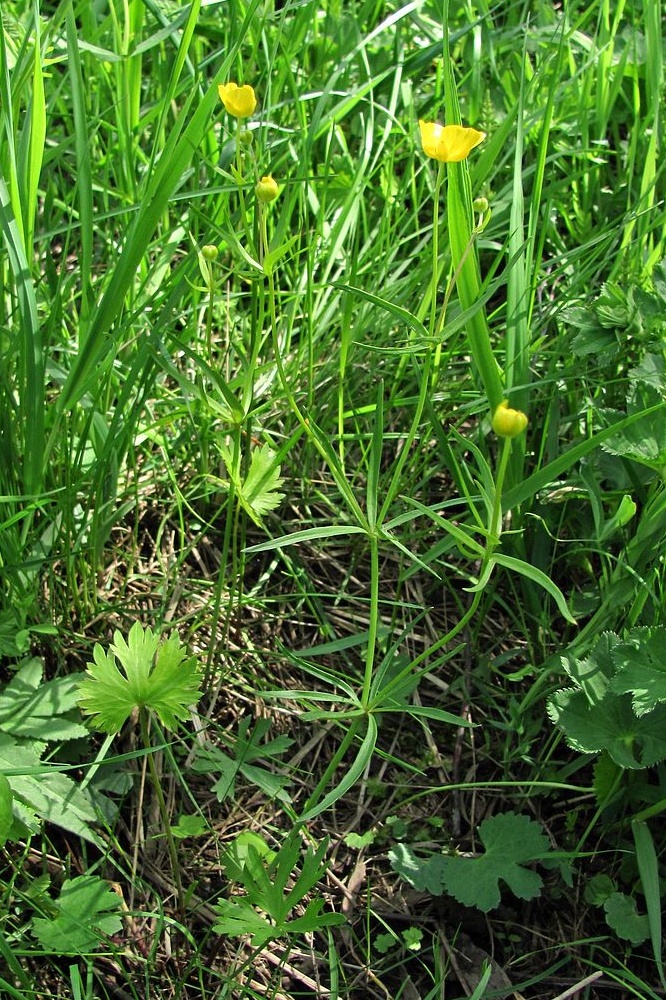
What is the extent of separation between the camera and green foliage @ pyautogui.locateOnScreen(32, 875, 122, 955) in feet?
4.46

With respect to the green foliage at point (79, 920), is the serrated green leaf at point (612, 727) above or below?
above

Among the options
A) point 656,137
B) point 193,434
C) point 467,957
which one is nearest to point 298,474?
point 193,434

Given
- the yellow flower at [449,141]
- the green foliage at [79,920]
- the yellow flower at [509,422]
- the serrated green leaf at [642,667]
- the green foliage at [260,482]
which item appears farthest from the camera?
the green foliage at [260,482]

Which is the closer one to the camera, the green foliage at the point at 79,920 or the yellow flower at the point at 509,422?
the yellow flower at the point at 509,422

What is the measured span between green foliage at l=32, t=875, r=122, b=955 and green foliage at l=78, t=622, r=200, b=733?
24cm

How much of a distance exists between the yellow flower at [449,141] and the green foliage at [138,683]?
0.74 metres

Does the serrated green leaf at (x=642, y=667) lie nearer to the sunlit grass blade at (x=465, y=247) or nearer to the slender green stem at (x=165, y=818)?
the sunlit grass blade at (x=465, y=247)

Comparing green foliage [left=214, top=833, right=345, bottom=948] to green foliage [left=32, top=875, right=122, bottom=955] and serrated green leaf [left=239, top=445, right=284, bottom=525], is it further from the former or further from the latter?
serrated green leaf [left=239, top=445, right=284, bottom=525]

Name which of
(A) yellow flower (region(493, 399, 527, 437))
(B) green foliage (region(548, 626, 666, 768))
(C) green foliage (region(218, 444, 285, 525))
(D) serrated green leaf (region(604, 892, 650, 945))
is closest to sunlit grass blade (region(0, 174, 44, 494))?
(C) green foliage (region(218, 444, 285, 525))

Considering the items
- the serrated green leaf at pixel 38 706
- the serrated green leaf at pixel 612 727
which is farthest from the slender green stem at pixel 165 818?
the serrated green leaf at pixel 612 727

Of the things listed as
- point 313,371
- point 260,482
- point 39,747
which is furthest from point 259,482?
point 39,747

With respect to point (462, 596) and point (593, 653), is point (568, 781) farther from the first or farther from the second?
point (462, 596)

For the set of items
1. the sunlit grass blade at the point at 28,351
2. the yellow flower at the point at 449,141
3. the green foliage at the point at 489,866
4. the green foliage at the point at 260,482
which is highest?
the yellow flower at the point at 449,141

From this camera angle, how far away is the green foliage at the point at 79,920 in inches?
53.5
